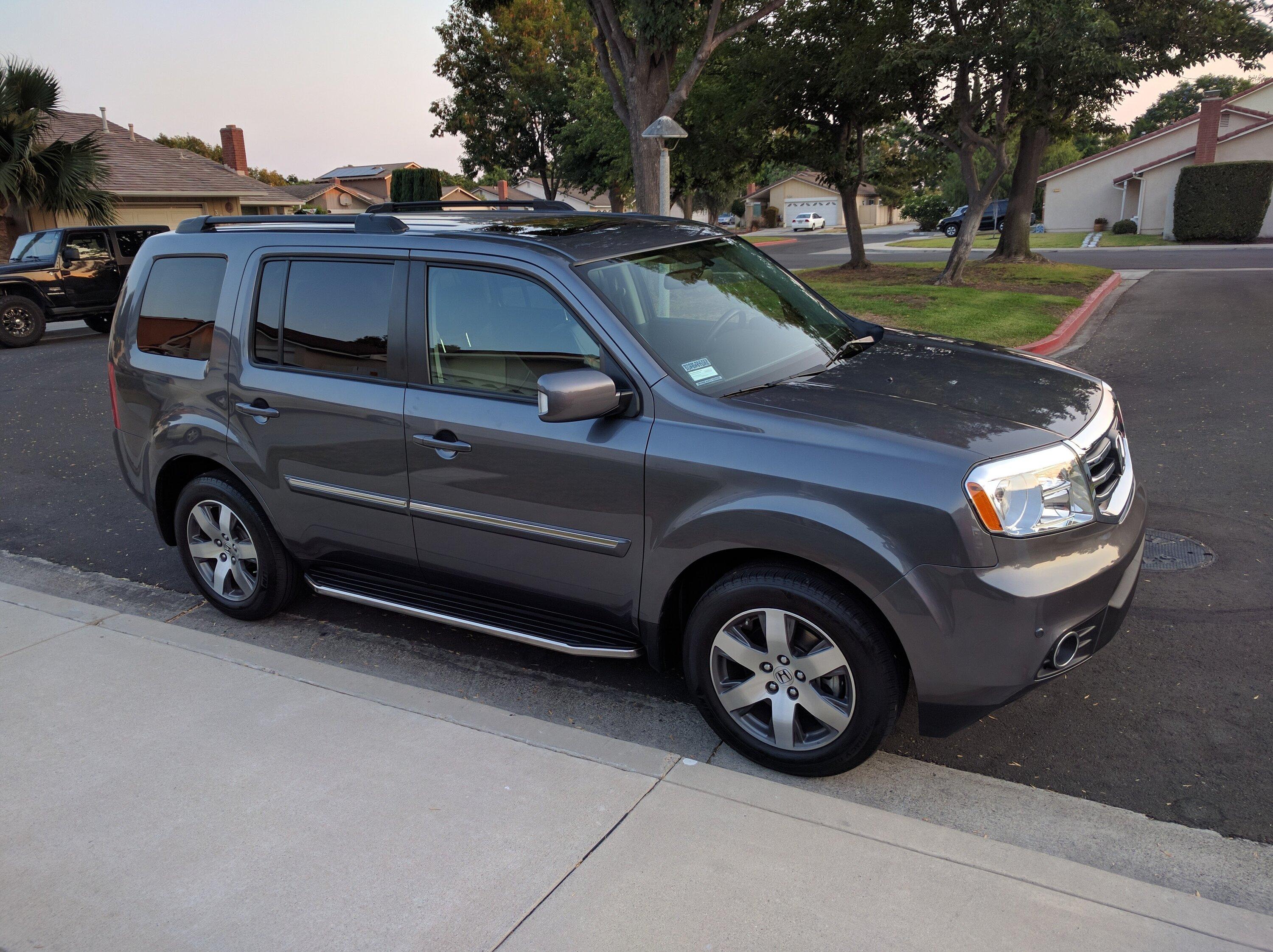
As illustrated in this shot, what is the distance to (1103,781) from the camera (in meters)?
3.40

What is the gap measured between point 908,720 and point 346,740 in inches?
86.2

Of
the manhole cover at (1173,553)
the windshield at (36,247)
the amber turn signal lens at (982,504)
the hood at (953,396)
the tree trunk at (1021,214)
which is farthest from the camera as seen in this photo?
the tree trunk at (1021,214)

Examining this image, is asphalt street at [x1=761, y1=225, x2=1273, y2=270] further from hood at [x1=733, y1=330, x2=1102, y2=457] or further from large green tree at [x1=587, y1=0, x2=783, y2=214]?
hood at [x1=733, y1=330, x2=1102, y2=457]

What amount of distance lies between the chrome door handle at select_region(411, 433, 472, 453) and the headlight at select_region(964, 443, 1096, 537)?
1.91m

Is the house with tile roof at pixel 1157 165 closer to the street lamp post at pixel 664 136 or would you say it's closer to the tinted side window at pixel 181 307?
the street lamp post at pixel 664 136

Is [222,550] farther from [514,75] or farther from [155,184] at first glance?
[514,75]

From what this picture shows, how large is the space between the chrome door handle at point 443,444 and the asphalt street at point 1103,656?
1.10 metres

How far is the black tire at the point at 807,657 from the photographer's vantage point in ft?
10.4

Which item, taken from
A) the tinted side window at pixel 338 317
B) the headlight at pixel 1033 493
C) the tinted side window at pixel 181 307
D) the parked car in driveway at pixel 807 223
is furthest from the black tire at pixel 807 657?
the parked car in driveway at pixel 807 223

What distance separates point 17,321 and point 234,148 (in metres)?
28.1

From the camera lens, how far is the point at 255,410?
446cm

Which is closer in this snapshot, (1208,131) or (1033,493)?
(1033,493)

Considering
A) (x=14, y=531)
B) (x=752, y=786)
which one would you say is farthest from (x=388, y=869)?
(x=14, y=531)

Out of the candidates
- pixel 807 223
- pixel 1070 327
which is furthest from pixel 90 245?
pixel 807 223
